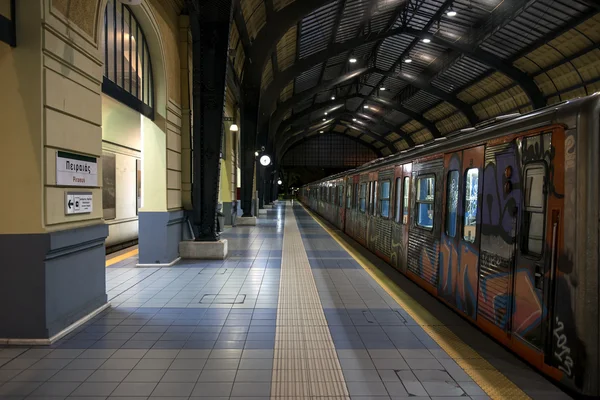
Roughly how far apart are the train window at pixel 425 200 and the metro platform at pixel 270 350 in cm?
111

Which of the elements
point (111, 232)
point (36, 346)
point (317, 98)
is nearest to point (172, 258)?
point (111, 232)

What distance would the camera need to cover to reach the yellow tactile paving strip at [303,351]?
302 centimetres

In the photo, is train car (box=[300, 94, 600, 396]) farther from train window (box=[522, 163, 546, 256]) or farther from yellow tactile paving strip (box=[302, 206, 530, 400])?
yellow tactile paving strip (box=[302, 206, 530, 400])

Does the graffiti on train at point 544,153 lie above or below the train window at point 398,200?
above

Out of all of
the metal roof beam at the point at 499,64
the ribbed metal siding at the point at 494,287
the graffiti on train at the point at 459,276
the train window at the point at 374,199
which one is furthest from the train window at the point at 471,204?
the metal roof beam at the point at 499,64

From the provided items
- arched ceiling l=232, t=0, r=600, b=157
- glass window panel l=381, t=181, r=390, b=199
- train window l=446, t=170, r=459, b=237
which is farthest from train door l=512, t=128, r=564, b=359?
arched ceiling l=232, t=0, r=600, b=157

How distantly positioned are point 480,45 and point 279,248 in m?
14.5

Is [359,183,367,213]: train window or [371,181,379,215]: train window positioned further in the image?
[359,183,367,213]: train window

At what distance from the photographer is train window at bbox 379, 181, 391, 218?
26.9 feet

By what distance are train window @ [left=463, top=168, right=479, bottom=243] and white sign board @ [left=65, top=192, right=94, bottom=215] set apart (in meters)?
4.43

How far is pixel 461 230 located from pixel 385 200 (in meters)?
3.83

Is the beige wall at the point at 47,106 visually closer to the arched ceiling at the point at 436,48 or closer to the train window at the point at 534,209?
the train window at the point at 534,209

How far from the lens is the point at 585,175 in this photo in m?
2.74

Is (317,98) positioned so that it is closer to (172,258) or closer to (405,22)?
(405,22)
